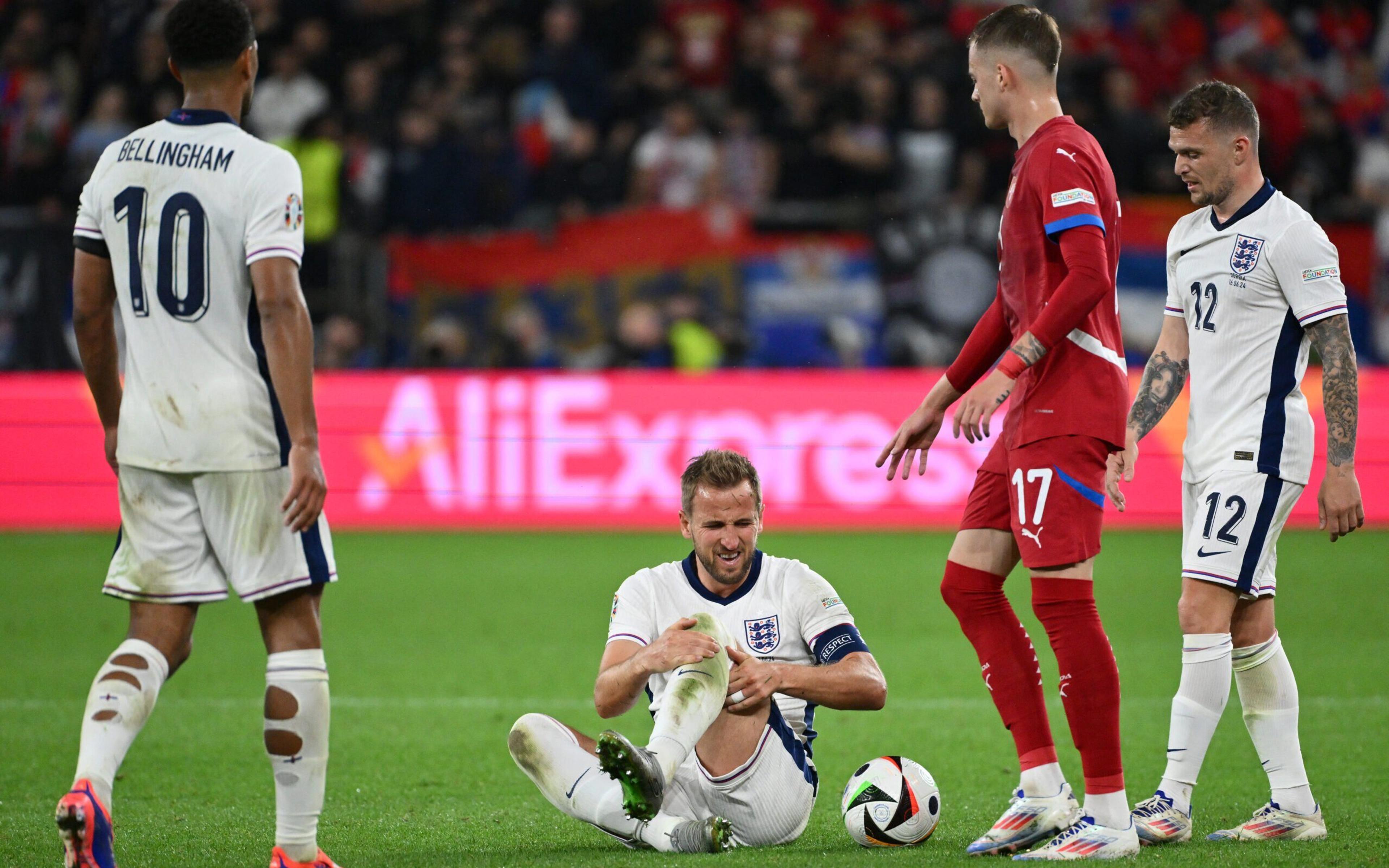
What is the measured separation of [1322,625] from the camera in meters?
8.73

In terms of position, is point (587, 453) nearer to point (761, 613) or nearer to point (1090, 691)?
point (761, 613)

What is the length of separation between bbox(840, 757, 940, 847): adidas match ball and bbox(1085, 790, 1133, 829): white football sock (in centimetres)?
49

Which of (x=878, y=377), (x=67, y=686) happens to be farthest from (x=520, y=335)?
(x=67, y=686)

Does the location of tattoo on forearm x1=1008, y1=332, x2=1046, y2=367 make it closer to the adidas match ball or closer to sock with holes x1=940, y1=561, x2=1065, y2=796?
sock with holes x1=940, y1=561, x2=1065, y2=796

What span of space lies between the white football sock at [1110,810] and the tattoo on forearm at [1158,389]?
1.11 m

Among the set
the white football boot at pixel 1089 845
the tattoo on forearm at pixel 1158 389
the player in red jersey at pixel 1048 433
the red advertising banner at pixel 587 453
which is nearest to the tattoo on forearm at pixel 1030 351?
the player in red jersey at pixel 1048 433

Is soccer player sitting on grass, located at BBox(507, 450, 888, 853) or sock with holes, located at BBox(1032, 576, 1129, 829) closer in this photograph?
sock with holes, located at BBox(1032, 576, 1129, 829)

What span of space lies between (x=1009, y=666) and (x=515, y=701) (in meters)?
3.22

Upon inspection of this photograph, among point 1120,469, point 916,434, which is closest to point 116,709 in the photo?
point 916,434

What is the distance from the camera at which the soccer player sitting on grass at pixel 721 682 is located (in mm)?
4168

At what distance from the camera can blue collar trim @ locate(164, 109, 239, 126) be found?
378 centimetres

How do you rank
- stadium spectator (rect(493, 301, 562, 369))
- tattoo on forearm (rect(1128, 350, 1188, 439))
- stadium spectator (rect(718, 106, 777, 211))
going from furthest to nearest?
stadium spectator (rect(718, 106, 777, 211)) < stadium spectator (rect(493, 301, 562, 369)) < tattoo on forearm (rect(1128, 350, 1188, 439))

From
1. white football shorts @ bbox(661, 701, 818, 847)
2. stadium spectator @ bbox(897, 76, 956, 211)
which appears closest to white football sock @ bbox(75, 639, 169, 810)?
white football shorts @ bbox(661, 701, 818, 847)

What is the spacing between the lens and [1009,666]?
→ 4.32 meters
